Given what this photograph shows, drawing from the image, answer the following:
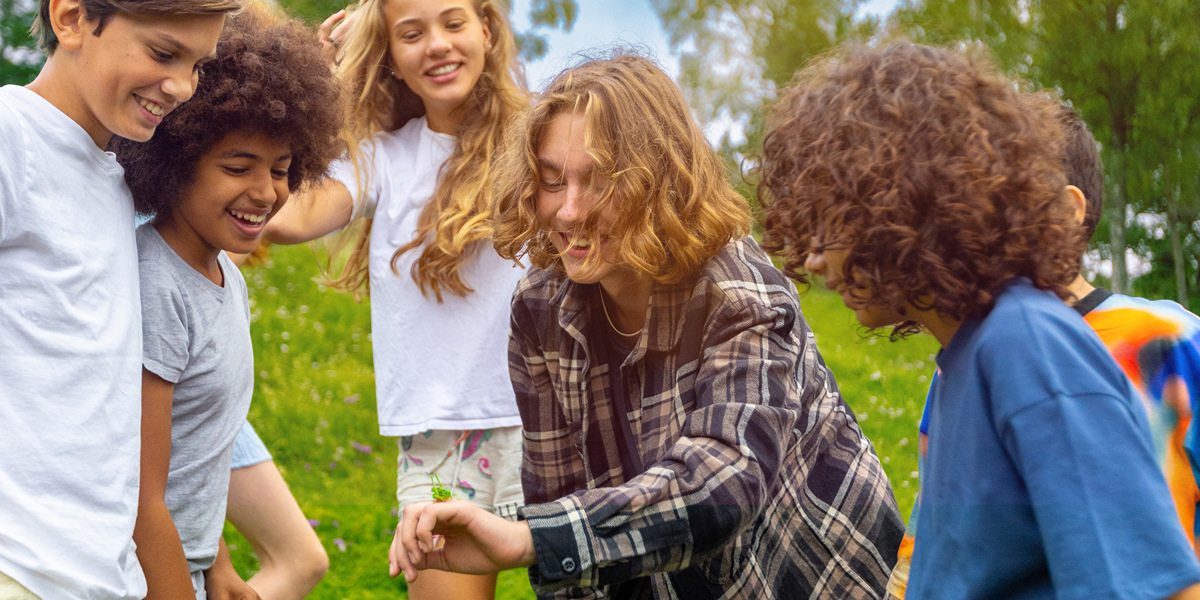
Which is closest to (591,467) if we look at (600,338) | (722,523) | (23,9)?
(600,338)

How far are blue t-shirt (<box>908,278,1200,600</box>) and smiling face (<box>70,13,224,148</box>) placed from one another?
105 cm

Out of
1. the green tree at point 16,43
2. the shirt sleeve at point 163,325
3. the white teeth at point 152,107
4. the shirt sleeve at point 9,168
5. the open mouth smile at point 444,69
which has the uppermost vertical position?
the green tree at point 16,43

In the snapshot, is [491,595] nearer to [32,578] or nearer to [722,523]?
[722,523]

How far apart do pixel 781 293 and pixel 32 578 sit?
1.06 meters

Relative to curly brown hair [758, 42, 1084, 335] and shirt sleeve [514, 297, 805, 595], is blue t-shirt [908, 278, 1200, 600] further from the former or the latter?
shirt sleeve [514, 297, 805, 595]

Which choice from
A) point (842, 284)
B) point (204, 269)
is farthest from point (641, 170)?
point (204, 269)

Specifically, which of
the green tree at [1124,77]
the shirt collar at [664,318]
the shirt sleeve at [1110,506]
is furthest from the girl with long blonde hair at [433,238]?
the shirt sleeve at [1110,506]

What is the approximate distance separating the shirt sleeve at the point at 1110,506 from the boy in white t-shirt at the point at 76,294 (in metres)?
1.05

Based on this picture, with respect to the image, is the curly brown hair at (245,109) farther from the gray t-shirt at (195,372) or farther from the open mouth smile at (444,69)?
the open mouth smile at (444,69)

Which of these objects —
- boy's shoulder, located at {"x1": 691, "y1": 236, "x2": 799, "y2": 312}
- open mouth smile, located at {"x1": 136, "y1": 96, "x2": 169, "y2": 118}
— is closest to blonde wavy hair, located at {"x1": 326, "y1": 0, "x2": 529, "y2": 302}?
boy's shoulder, located at {"x1": 691, "y1": 236, "x2": 799, "y2": 312}

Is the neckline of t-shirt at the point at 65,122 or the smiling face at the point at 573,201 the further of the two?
the smiling face at the point at 573,201

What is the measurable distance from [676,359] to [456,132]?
91 cm

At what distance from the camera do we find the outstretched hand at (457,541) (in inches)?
49.7

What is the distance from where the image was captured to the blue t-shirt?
0.87 metres
